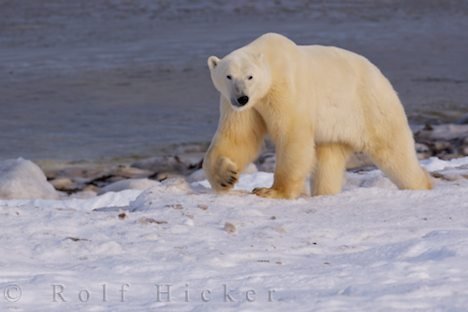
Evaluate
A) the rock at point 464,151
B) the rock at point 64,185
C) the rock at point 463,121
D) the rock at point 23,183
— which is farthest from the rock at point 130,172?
the rock at point 463,121

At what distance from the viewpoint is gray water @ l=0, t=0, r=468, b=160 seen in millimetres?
10406

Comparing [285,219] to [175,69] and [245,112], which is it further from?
[175,69]

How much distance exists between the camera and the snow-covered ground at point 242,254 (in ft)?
10.6

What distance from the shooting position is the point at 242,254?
387cm

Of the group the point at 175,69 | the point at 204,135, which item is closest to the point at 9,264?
the point at 204,135

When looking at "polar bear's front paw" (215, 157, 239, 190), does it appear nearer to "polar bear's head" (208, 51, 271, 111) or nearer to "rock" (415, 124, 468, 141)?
"polar bear's head" (208, 51, 271, 111)

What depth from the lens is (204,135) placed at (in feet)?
33.3

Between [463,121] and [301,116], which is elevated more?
[301,116]

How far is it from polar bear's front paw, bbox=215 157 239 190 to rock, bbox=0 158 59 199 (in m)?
2.10

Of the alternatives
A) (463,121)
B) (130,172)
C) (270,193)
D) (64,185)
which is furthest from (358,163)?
(270,193)

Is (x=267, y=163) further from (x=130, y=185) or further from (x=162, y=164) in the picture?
(x=130, y=185)

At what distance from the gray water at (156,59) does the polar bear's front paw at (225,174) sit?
433 cm

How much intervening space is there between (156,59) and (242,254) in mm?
10457

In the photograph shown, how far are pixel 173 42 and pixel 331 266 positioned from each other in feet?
39.1
